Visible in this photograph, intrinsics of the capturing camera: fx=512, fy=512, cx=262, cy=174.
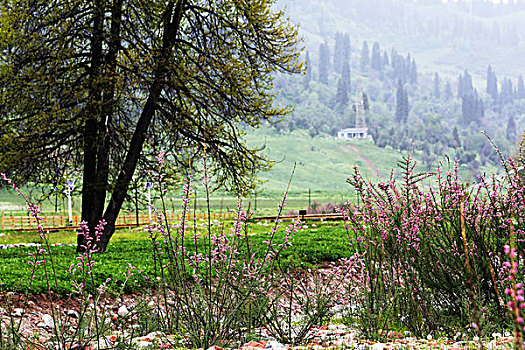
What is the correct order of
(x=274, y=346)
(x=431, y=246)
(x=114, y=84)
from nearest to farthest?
(x=274, y=346) < (x=431, y=246) < (x=114, y=84)

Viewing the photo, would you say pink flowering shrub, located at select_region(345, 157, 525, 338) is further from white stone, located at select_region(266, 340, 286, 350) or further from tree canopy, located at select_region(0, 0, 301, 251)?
tree canopy, located at select_region(0, 0, 301, 251)

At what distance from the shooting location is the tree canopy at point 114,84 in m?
12.3

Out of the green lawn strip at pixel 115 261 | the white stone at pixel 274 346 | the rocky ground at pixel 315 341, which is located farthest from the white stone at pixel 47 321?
the white stone at pixel 274 346

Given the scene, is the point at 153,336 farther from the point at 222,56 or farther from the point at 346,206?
the point at 222,56

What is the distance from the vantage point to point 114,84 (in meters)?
12.2

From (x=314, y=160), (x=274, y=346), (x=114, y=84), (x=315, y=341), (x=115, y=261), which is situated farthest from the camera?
(x=314, y=160)

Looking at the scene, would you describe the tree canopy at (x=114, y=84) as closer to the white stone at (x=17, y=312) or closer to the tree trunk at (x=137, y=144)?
the tree trunk at (x=137, y=144)

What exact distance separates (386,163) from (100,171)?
6158 inches

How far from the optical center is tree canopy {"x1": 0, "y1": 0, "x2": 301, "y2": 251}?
12336 millimetres

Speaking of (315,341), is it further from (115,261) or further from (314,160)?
(314,160)

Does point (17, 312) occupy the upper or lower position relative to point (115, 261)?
lower

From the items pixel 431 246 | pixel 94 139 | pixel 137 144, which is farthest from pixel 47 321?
pixel 94 139

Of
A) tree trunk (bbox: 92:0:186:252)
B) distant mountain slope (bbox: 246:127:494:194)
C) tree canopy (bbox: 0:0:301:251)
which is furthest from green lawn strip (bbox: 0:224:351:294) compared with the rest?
distant mountain slope (bbox: 246:127:494:194)

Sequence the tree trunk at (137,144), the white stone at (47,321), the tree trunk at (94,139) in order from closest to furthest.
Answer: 1. the white stone at (47,321)
2. the tree trunk at (94,139)
3. the tree trunk at (137,144)
